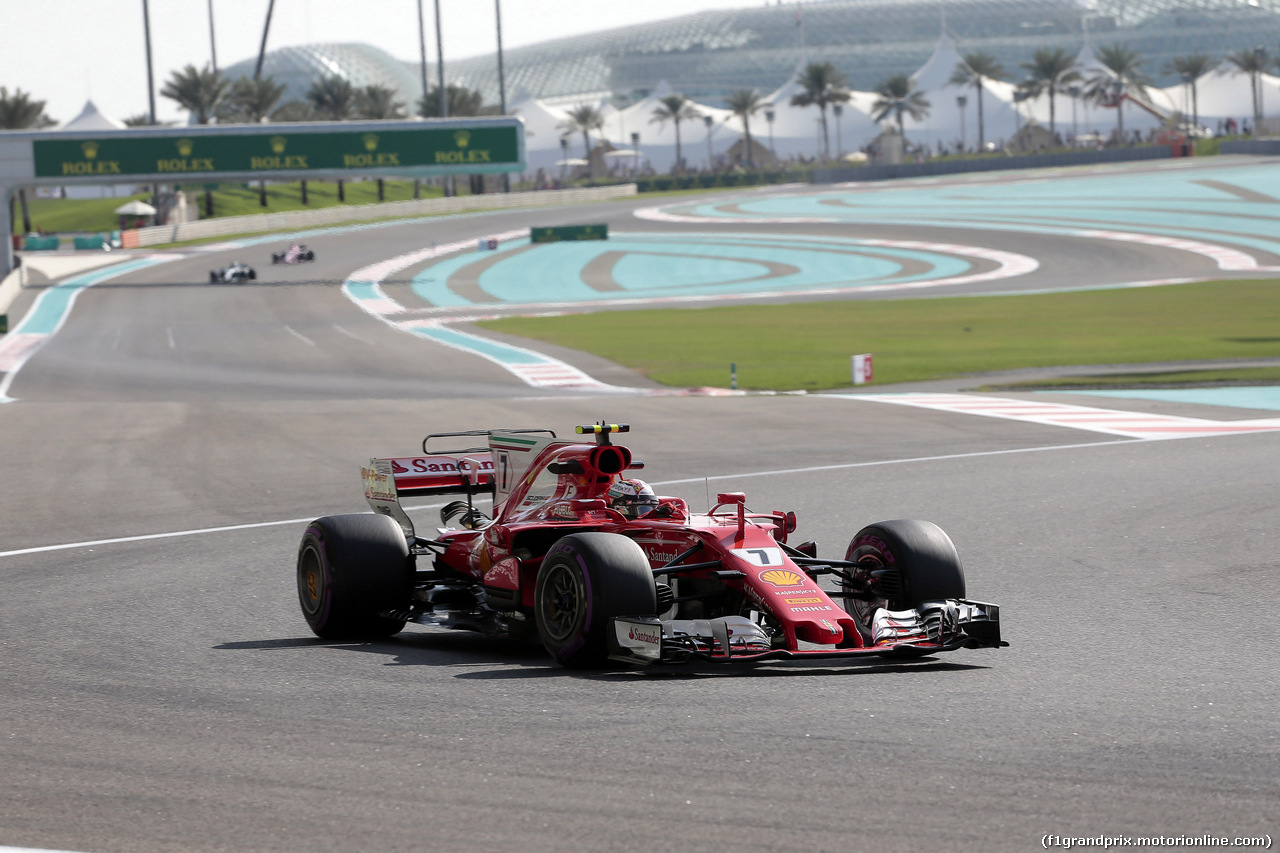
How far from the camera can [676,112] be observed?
5891 inches

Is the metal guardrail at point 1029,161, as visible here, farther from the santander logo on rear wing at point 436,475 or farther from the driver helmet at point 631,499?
the driver helmet at point 631,499

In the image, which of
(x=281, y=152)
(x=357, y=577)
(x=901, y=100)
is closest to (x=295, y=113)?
(x=281, y=152)

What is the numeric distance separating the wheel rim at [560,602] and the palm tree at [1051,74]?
135 m

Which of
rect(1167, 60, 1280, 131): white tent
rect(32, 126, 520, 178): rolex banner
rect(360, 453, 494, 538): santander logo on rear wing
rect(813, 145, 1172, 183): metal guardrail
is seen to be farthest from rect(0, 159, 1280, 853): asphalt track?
rect(1167, 60, 1280, 131): white tent

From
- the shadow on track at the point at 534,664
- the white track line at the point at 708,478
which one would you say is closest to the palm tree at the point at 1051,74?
→ the white track line at the point at 708,478

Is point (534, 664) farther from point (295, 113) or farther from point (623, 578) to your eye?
point (295, 113)

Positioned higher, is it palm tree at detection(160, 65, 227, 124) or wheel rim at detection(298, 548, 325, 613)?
palm tree at detection(160, 65, 227, 124)

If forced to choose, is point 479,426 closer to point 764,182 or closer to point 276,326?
point 276,326

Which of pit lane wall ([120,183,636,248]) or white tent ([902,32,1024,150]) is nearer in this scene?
pit lane wall ([120,183,636,248])

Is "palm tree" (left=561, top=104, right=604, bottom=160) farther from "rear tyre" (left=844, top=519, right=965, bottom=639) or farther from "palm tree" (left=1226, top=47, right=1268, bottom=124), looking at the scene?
"rear tyre" (left=844, top=519, right=965, bottom=639)

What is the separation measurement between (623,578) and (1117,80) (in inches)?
5743

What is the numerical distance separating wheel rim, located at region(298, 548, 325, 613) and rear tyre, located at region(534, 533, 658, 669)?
206 cm

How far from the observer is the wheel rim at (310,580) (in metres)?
10.0

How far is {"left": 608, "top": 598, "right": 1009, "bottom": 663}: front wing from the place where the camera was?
321 inches
